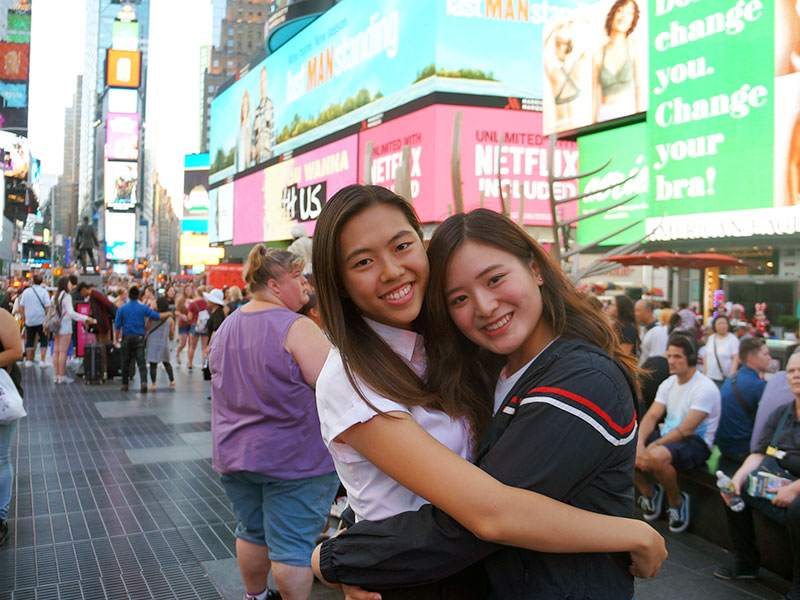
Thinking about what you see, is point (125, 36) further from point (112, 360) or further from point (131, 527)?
point (131, 527)

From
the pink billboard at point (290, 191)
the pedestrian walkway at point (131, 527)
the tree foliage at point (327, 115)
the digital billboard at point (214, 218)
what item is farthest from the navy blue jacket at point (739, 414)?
the digital billboard at point (214, 218)

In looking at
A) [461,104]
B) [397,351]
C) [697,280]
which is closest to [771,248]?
[697,280]

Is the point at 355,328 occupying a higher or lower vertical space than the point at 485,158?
lower

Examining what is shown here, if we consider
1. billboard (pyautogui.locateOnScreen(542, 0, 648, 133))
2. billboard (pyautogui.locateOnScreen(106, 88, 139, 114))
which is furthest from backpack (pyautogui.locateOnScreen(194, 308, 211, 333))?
billboard (pyautogui.locateOnScreen(106, 88, 139, 114))

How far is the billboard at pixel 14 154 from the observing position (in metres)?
53.4

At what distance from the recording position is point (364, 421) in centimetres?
162

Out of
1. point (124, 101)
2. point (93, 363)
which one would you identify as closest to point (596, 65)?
point (93, 363)

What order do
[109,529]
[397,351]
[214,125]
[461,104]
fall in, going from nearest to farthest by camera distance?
[397,351] < [109,529] < [461,104] < [214,125]

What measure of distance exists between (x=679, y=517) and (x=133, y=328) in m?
10.0

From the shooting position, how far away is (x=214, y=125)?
55688mm

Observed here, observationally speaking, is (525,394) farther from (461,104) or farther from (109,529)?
(461,104)

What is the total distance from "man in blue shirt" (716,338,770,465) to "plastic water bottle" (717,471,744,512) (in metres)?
1.21

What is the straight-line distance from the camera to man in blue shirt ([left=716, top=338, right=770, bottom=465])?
594 cm

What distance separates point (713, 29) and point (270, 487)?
1859 cm
